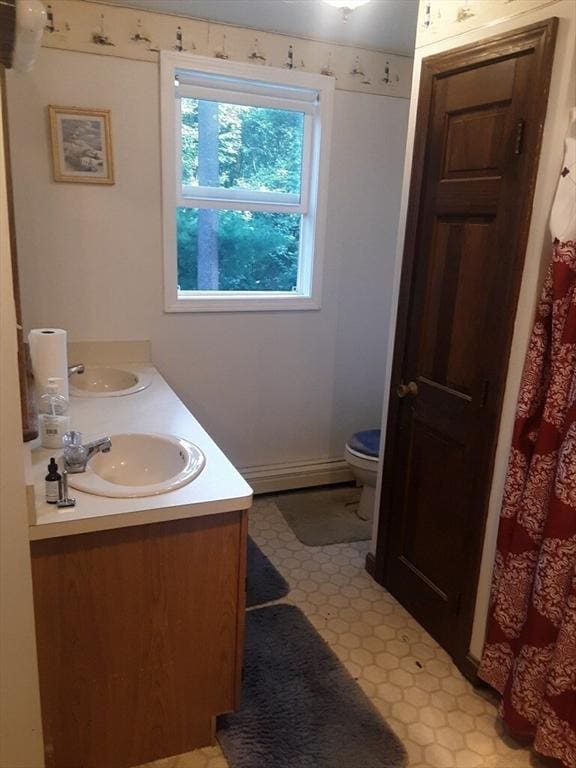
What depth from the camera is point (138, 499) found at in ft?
4.84

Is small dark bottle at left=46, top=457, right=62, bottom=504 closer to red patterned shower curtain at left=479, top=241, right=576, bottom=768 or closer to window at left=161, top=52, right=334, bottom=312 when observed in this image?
red patterned shower curtain at left=479, top=241, right=576, bottom=768

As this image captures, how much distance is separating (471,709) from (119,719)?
1.09 m

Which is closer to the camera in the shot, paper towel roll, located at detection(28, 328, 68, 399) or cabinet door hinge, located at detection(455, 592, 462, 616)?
paper towel roll, located at detection(28, 328, 68, 399)

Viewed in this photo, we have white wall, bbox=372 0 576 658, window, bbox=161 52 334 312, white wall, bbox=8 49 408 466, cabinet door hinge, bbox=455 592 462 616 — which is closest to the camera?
white wall, bbox=372 0 576 658

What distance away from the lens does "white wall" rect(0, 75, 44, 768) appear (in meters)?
1.14

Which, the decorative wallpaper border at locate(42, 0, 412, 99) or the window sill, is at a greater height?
the decorative wallpaper border at locate(42, 0, 412, 99)

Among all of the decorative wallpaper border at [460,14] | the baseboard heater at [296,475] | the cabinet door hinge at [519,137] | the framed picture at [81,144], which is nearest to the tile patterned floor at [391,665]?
the baseboard heater at [296,475]

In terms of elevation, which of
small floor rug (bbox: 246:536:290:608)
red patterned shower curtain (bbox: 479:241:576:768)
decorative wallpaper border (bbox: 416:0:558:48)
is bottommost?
small floor rug (bbox: 246:536:290:608)

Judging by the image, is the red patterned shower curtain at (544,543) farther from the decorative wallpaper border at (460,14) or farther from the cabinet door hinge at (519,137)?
the decorative wallpaper border at (460,14)

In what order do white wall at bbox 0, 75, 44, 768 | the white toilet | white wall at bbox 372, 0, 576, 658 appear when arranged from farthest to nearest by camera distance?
1. the white toilet
2. white wall at bbox 372, 0, 576, 658
3. white wall at bbox 0, 75, 44, 768

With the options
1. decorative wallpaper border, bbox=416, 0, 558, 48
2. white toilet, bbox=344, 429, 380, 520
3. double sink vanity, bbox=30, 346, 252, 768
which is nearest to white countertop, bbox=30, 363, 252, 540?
double sink vanity, bbox=30, 346, 252, 768

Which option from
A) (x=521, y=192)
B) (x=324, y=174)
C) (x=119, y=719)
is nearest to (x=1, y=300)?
(x=119, y=719)

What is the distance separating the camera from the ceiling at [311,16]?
2.38m

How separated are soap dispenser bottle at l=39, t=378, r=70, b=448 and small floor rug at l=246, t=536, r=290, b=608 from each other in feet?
3.42
